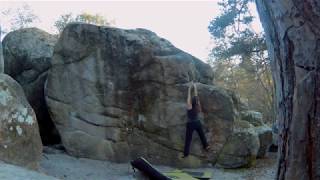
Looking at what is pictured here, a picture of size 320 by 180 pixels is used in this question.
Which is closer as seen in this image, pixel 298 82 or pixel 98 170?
pixel 298 82

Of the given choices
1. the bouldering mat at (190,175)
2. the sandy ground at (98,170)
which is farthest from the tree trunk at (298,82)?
the sandy ground at (98,170)

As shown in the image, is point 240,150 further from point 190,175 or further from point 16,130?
point 16,130

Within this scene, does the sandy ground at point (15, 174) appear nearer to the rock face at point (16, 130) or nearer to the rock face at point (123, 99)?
the rock face at point (16, 130)

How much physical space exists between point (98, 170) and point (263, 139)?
523 centimetres

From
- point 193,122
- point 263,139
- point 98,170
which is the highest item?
point 193,122

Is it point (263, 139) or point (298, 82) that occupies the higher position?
point (298, 82)

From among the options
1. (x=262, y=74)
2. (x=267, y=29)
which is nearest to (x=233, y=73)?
(x=262, y=74)

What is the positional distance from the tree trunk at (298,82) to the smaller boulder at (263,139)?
12.2 metres

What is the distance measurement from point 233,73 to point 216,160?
17.5 m

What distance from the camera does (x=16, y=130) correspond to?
29.4 feet

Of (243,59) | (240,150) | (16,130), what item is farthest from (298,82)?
(243,59)

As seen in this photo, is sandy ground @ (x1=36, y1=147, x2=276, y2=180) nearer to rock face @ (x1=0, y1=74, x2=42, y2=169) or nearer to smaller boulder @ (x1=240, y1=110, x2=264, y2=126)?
rock face @ (x1=0, y1=74, x2=42, y2=169)

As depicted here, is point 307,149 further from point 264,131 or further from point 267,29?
point 264,131

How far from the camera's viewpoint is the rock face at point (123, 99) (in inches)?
520
